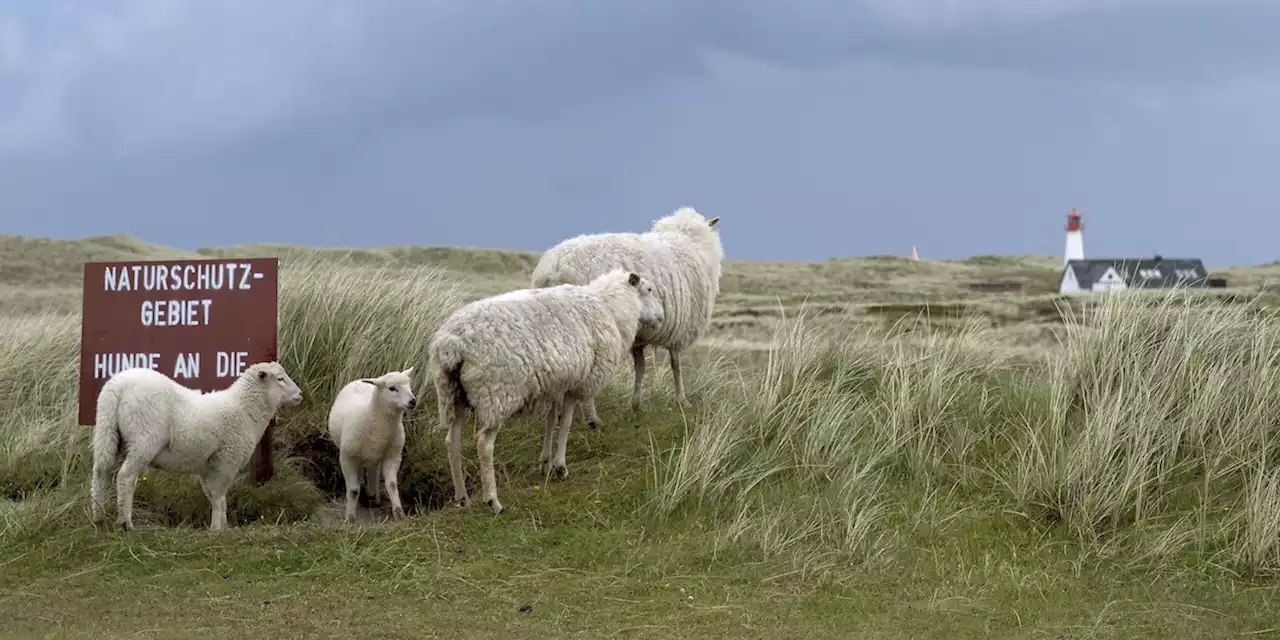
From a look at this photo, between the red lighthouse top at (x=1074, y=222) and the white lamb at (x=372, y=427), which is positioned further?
the red lighthouse top at (x=1074, y=222)

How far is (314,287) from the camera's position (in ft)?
37.4

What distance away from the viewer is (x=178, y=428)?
752cm

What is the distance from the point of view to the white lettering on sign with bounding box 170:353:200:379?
30.2 ft

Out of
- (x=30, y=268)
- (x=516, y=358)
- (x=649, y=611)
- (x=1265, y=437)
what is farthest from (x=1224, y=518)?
(x=30, y=268)

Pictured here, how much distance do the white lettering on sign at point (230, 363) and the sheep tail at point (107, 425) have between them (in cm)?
161

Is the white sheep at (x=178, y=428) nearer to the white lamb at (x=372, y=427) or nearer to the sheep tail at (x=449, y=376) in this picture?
the white lamb at (x=372, y=427)

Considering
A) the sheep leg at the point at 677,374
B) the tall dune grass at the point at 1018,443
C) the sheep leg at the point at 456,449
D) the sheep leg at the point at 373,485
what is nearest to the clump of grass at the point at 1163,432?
the tall dune grass at the point at 1018,443

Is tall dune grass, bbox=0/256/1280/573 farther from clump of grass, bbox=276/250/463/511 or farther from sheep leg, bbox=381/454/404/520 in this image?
sheep leg, bbox=381/454/404/520

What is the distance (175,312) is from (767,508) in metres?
5.13

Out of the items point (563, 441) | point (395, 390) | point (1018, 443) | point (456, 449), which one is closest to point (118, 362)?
point (395, 390)

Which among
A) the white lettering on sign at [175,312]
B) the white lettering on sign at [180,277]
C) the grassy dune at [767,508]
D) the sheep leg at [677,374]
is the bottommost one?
the grassy dune at [767,508]

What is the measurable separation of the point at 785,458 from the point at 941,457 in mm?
1276

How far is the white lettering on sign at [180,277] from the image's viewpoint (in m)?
9.16

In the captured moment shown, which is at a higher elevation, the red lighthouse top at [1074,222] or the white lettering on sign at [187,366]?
the red lighthouse top at [1074,222]
